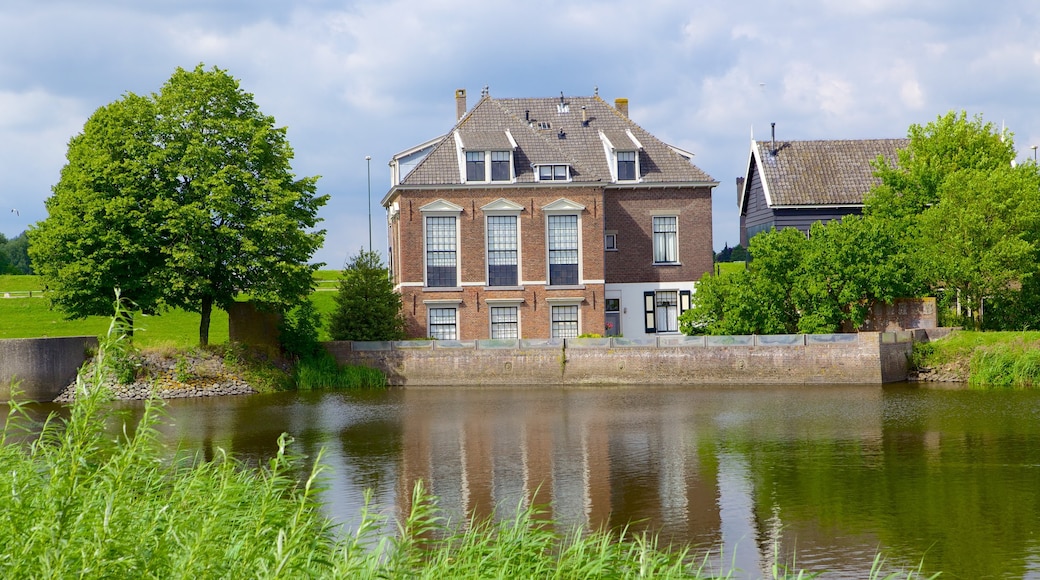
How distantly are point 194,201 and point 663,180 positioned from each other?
66.5 ft

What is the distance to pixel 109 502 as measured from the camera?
6.43m

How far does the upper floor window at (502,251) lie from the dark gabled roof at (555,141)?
1942 millimetres

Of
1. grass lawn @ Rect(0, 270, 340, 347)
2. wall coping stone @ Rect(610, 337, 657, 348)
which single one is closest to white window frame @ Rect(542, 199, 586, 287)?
wall coping stone @ Rect(610, 337, 657, 348)

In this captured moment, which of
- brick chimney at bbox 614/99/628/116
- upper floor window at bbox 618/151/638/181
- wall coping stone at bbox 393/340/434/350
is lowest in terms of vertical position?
wall coping stone at bbox 393/340/434/350

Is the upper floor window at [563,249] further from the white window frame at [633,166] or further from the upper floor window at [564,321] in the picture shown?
the white window frame at [633,166]

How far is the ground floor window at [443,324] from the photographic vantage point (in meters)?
43.7

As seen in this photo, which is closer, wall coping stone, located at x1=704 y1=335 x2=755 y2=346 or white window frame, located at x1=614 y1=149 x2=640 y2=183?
wall coping stone, located at x1=704 y1=335 x2=755 y2=346

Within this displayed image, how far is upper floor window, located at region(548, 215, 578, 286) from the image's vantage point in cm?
4397

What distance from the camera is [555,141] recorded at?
46594 millimetres

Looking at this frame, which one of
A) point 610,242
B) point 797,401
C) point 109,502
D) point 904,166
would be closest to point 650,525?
point 109,502

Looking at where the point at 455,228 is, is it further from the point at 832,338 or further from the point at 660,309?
the point at 832,338

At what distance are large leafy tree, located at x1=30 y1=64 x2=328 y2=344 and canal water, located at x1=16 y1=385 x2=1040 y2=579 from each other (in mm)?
4622

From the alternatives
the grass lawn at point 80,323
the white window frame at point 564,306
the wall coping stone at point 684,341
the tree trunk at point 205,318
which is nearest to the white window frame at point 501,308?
Result: the white window frame at point 564,306

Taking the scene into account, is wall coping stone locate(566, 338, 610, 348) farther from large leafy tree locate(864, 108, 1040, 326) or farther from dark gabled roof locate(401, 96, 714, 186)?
large leafy tree locate(864, 108, 1040, 326)
